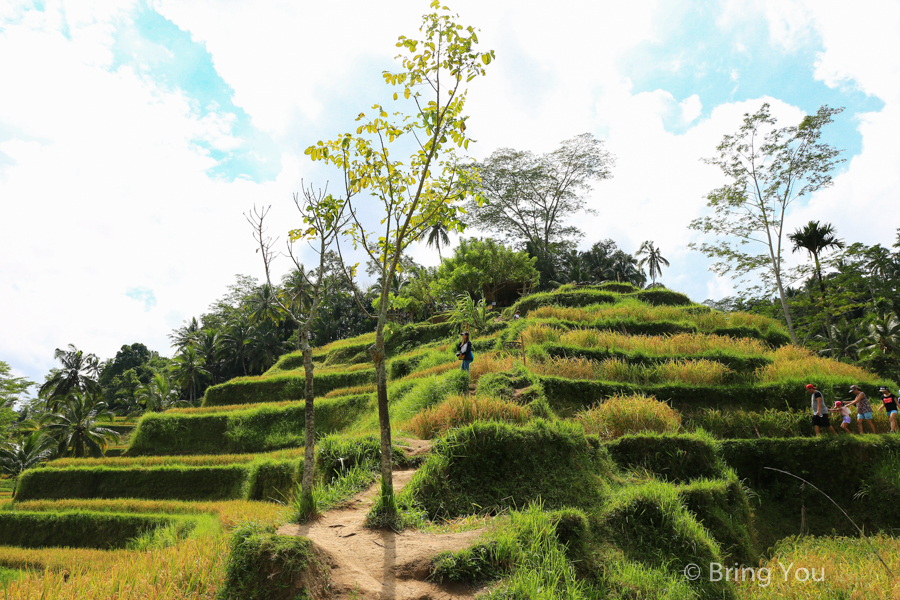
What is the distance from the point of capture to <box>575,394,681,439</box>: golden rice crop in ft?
31.5

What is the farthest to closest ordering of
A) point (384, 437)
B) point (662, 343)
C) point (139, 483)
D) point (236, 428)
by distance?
point (236, 428) < point (139, 483) < point (662, 343) < point (384, 437)

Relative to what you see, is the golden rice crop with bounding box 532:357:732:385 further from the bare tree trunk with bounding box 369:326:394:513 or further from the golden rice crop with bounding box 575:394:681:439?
the bare tree trunk with bounding box 369:326:394:513

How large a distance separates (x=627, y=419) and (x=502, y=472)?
180 inches

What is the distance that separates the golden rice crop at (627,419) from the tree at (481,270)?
19.8 metres

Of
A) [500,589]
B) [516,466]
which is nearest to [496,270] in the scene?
[516,466]

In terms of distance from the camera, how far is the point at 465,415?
7.79 m

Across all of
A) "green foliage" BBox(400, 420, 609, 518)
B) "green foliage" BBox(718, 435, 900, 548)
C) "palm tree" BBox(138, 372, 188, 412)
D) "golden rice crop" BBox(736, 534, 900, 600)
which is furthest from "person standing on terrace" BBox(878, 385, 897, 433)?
"palm tree" BBox(138, 372, 188, 412)

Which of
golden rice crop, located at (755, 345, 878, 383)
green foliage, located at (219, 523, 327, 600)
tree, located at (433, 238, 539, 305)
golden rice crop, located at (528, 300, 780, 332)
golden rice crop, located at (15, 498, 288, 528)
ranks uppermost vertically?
tree, located at (433, 238, 539, 305)

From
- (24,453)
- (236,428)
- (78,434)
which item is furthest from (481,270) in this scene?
(24,453)

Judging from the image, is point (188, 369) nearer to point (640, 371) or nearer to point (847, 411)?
Answer: point (640, 371)

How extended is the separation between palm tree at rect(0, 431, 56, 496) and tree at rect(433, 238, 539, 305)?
93.1ft

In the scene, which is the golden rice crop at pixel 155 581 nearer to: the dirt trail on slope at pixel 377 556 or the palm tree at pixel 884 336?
the dirt trail on slope at pixel 377 556

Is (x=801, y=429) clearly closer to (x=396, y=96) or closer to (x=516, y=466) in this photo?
(x=516, y=466)

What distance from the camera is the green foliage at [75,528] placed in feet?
47.3
